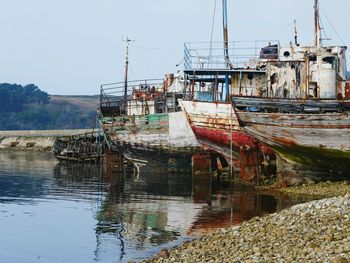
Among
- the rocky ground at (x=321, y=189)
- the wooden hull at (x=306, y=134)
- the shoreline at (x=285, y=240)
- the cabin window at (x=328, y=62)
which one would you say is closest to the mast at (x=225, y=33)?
the cabin window at (x=328, y=62)

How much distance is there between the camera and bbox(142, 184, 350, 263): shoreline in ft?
41.5

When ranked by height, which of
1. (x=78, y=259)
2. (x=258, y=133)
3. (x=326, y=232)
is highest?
(x=258, y=133)

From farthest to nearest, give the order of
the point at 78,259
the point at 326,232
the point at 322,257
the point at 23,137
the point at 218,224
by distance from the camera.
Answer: the point at 23,137, the point at 218,224, the point at 78,259, the point at 326,232, the point at 322,257

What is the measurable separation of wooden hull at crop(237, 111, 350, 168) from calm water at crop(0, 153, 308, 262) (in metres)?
2.43

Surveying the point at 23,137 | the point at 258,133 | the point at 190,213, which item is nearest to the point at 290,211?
the point at 190,213

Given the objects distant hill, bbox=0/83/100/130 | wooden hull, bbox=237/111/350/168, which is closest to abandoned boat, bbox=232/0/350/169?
wooden hull, bbox=237/111/350/168

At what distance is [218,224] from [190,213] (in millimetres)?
3065

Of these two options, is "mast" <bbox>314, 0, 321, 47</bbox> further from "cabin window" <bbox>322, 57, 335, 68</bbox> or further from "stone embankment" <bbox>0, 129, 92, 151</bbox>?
"stone embankment" <bbox>0, 129, 92, 151</bbox>

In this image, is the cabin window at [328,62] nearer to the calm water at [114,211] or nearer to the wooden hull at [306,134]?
the wooden hull at [306,134]

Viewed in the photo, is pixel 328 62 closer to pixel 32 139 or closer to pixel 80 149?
pixel 80 149

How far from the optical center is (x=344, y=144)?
26.8 metres

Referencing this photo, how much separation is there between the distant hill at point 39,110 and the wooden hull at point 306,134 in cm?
10920

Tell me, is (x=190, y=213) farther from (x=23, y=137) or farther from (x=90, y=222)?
(x=23, y=137)

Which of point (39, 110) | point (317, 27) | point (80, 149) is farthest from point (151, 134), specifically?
point (39, 110)
